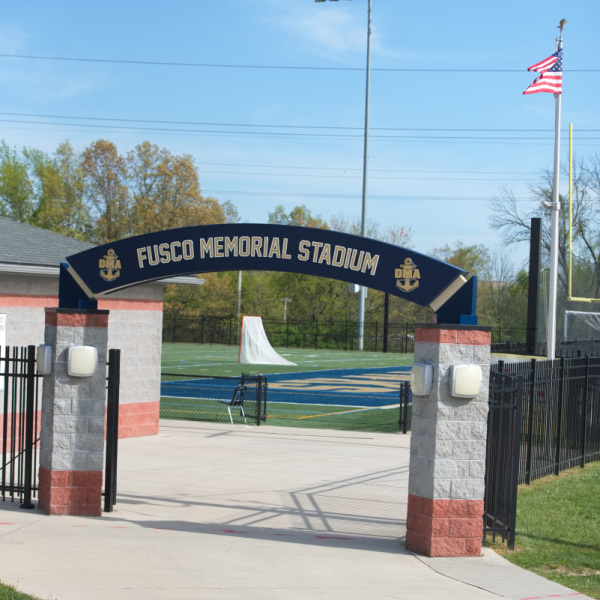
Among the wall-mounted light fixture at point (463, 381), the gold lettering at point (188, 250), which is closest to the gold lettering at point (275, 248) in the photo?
the gold lettering at point (188, 250)

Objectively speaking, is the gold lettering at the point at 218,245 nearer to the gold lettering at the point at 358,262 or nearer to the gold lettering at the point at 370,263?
the gold lettering at the point at 358,262

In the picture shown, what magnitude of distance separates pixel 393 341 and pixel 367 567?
60.3 metres

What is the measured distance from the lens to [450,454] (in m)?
8.58

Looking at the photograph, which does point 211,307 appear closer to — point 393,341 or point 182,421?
point 393,341

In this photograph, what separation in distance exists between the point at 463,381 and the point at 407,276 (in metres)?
1.25

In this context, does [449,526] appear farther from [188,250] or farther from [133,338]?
[133,338]

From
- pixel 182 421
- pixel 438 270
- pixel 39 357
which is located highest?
pixel 438 270

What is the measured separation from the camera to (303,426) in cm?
1986

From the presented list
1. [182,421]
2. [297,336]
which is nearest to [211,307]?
[297,336]

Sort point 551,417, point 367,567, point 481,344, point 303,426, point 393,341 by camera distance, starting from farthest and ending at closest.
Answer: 1. point 393,341
2. point 303,426
3. point 551,417
4. point 481,344
5. point 367,567

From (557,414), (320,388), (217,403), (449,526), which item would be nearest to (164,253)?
(449,526)

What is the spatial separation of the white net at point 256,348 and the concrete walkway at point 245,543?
83.6 ft

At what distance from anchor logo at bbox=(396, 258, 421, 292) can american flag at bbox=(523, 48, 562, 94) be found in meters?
13.0

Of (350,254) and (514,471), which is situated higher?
(350,254)
